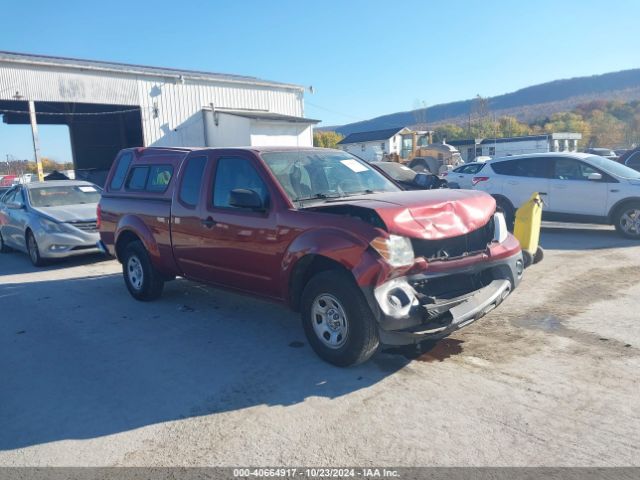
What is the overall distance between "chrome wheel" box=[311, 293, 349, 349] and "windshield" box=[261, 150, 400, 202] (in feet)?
3.58

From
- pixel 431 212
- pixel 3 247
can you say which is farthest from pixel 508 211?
pixel 3 247

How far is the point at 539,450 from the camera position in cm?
305

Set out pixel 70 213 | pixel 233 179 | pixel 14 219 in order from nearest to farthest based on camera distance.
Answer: pixel 233 179
pixel 70 213
pixel 14 219

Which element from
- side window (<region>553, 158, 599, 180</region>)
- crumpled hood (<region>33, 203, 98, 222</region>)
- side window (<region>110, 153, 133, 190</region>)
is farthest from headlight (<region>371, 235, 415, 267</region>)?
side window (<region>553, 158, 599, 180</region>)

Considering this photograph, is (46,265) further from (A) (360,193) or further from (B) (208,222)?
(A) (360,193)

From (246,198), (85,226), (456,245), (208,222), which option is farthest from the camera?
(85,226)

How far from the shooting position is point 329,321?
4379 mm

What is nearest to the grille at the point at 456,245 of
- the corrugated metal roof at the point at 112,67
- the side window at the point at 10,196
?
the side window at the point at 10,196

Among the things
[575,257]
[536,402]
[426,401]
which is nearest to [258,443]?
[426,401]

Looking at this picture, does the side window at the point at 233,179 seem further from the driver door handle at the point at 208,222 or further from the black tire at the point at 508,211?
the black tire at the point at 508,211

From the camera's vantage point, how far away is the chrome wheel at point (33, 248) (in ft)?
32.1

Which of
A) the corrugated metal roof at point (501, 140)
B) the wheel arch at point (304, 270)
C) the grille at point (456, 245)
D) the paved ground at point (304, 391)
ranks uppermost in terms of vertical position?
the corrugated metal roof at point (501, 140)

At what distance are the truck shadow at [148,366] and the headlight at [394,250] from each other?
3.15ft

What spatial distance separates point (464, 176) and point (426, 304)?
391 inches
